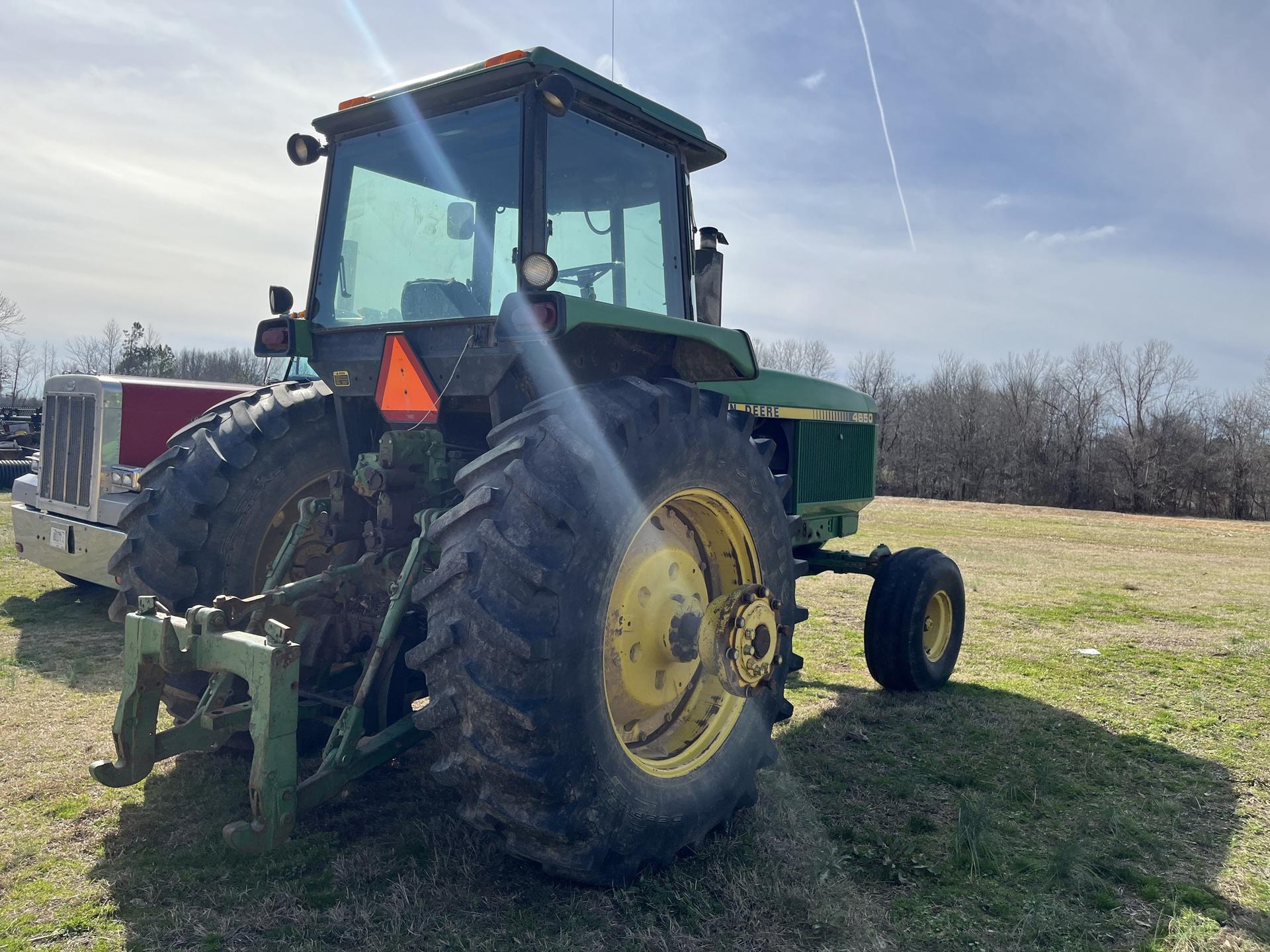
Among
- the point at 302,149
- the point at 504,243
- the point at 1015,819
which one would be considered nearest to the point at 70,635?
the point at 302,149

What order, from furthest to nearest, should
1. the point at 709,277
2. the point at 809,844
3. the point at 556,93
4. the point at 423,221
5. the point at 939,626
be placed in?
the point at 939,626
the point at 709,277
the point at 423,221
the point at 809,844
the point at 556,93

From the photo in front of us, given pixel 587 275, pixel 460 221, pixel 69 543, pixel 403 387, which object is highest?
pixel 460 221

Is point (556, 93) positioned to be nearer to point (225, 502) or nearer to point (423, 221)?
point (423, 221)

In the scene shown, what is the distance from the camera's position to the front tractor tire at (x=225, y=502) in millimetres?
3633

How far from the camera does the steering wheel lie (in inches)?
145

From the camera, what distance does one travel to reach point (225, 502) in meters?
3.79

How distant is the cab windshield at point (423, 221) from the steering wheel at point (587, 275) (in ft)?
1.12

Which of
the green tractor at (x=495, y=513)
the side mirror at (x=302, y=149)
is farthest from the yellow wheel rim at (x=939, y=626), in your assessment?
the side mirror at (x=302, y=149)

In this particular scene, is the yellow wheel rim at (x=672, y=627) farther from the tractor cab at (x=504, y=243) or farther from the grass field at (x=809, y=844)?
the tractor cab at (x=504, y=243)

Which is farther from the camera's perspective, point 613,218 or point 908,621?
point 908,621

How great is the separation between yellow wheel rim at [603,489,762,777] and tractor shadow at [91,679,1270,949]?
41cm

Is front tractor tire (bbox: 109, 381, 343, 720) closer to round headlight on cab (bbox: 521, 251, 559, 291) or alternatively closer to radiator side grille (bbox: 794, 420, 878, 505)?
round headlight on cab (bbox: 521, 251, 559, 291)

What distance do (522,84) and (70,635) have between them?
558cm

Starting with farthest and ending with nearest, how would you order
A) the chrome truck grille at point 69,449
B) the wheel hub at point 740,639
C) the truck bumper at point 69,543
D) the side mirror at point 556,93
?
the chrome truck grille at point 69,449
the truck bumper at point 69,543
the wheel hub at point 740,639
the side mirror at point 556,93
